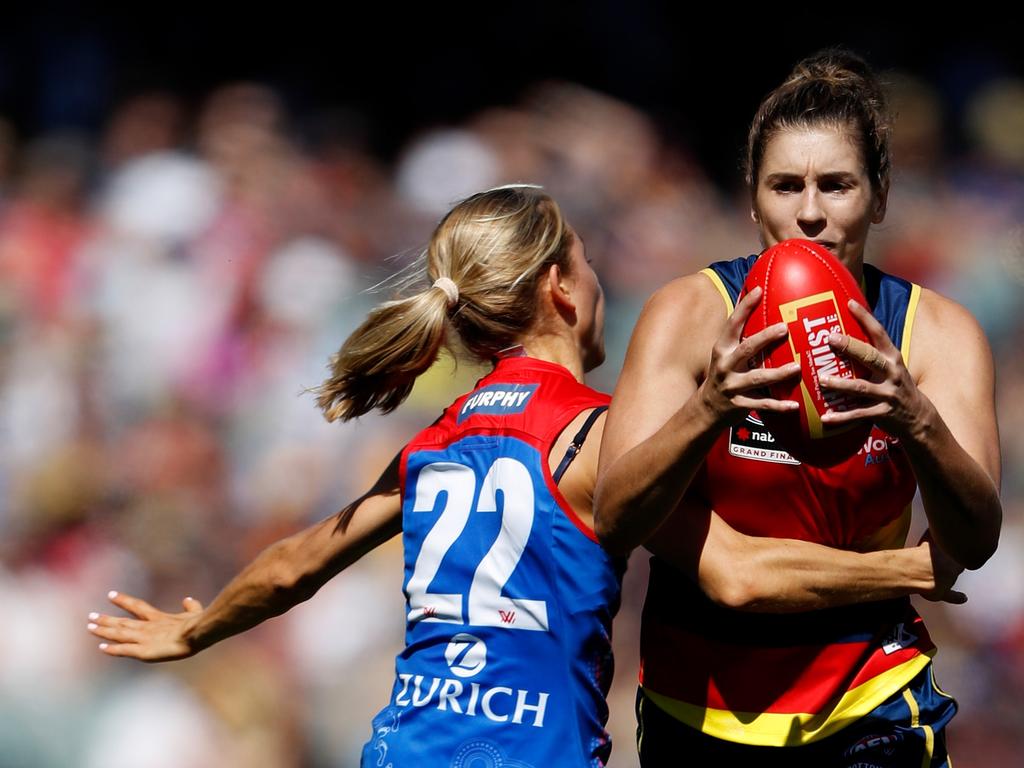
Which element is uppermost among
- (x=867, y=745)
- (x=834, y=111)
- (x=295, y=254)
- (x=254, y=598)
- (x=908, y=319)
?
(x=834, y=111)

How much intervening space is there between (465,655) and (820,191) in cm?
123

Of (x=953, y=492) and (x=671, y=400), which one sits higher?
(x=671, y=400)

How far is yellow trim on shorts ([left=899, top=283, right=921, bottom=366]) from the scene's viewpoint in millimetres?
2492

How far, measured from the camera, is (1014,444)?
5.38 metres

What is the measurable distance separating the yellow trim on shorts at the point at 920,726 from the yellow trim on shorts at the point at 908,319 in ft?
2.24

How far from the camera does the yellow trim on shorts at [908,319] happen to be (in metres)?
2.49

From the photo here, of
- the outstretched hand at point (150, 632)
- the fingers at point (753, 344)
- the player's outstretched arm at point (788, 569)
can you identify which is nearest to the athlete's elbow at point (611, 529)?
the player's outstretched arm at point (788, 569)

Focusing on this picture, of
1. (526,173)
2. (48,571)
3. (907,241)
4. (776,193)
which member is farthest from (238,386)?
(776,193)

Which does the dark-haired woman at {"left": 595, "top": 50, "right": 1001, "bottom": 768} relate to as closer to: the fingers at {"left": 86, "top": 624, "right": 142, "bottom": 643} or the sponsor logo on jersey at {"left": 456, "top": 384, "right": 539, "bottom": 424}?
the sponsor logo on jersey at {"left": 456, "top": 384, "right": 539, "bottom": 424}

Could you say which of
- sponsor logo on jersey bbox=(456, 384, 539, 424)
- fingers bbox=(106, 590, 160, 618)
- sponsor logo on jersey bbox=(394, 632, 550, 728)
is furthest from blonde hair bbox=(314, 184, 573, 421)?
fingers bbox=(106, 590, 160, 618)

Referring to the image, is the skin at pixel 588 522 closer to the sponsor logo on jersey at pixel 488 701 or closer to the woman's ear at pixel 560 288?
the woman's ear at pixel 560 288

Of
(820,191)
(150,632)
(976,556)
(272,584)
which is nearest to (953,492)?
(976,556)

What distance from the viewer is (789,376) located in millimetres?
1930

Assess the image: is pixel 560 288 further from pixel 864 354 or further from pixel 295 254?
pixel 295 254
